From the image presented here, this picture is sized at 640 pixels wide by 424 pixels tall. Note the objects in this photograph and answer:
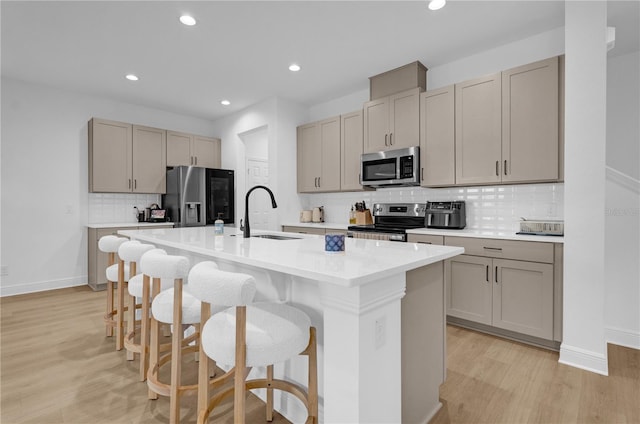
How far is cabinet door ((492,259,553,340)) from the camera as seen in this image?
2512 mm

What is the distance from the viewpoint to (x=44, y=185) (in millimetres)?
4301

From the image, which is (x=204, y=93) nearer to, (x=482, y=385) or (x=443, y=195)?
(x=443, y=195)

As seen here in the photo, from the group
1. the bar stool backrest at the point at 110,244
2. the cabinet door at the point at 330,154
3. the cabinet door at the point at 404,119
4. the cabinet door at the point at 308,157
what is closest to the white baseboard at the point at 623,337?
the cabinet door at the point at 404,119

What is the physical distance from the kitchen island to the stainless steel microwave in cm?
195

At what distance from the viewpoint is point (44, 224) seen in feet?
14.1

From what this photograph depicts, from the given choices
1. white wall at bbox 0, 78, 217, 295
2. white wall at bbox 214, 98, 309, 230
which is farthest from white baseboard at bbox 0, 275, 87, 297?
white wall at bbox 214, 98, 309, 230

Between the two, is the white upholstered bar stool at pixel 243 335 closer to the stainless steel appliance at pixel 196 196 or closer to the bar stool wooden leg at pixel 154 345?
the bar stool wooden leg at pixel 154 345

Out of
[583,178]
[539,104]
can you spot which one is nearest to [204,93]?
[539,104]

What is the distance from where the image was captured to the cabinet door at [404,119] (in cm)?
357

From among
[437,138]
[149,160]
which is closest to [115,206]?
[149,160]

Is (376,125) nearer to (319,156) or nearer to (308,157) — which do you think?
(319,156)

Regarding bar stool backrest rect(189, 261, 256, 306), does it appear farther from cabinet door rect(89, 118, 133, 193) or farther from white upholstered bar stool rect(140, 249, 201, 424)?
cabinet door rect(89, 118, 133, 193)

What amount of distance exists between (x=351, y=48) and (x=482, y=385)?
3.14 m

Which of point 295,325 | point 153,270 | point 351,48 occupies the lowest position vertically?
point 295,325
